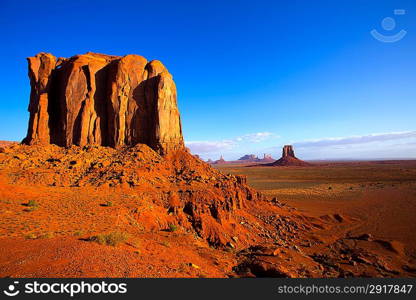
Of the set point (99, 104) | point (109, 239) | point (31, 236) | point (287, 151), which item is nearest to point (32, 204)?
point (31, 236)

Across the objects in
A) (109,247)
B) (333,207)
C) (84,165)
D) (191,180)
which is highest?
(84,165)

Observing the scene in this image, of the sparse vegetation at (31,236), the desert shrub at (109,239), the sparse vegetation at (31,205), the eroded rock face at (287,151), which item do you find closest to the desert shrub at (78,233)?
the desert shrub at (109,239)

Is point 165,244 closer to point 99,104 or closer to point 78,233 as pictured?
point 78,233

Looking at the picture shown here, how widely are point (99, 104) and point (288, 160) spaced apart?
159m

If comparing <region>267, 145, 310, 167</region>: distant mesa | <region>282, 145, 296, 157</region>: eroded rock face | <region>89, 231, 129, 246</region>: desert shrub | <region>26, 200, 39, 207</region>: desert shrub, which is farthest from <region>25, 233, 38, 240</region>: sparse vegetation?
<region>282, 145, 296, 157</region>: eroded rock face

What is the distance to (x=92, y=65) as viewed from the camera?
25172 mm

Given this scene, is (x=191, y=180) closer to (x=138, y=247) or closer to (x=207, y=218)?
(x=207, y=218)

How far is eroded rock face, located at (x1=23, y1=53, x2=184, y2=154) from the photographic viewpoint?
23.7m

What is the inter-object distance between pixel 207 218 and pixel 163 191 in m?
4.69

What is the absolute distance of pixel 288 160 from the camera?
163 metres

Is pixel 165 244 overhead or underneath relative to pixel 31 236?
underneath

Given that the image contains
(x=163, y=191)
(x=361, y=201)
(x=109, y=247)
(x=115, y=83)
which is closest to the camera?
(x=109, y=247)

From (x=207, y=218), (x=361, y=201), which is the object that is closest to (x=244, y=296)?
(x=207, y=218)

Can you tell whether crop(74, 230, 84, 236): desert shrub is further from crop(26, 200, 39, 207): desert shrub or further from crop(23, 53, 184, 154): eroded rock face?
crop(23, 53, 184, 154): eroded rock face
